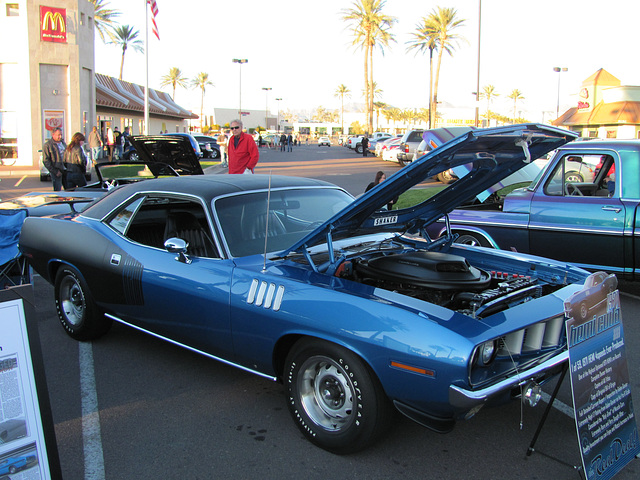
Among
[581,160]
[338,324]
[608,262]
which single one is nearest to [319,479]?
[338,324]

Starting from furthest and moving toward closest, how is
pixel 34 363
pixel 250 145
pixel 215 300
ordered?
pixel 250 145
pixel 215 300
pixel 34 363

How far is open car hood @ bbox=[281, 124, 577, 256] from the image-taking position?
342 centimetres

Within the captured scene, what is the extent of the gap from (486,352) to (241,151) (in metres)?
7.58

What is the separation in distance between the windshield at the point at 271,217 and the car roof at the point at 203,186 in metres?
0.08

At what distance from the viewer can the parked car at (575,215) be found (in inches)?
234

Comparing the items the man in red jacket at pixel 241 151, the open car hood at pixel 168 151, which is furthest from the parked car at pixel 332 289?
the man in red jacket at pixel 241 151

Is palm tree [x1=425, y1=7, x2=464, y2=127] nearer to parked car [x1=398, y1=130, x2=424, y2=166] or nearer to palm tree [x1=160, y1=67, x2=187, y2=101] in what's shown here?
parked car [x1=398, y1=130, x2=424, y2=166]

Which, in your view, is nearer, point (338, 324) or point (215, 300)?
point (338, 324)

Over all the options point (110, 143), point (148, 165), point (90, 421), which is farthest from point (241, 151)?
point (110, 143)

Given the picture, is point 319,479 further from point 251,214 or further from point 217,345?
point 251,214

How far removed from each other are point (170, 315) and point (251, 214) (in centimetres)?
92

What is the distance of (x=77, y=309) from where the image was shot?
498 cm

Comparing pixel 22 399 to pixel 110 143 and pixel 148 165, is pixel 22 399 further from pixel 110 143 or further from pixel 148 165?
pixel 110 143

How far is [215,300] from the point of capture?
3691 millimetres
